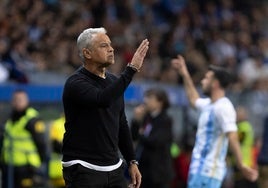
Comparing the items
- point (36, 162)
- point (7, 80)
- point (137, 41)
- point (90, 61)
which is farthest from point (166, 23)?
point (90, 61)

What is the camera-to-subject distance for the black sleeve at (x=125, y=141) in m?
8.08

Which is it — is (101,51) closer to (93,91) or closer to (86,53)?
(86,53)

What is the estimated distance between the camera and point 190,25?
79.7ft

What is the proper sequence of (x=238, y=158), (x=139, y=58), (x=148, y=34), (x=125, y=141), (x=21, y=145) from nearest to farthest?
(x=139, y=58), (x=125, y=141), (x=238, y=158), (x=21, y=145), (x=148, y=34)

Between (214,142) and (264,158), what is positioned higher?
(214,142)

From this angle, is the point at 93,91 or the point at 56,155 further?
the point at 56,155

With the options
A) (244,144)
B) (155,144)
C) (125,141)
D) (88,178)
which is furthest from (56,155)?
(88,178)

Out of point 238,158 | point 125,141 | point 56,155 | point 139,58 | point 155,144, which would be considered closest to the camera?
point 139,58

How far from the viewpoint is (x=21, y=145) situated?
1332 centimetres

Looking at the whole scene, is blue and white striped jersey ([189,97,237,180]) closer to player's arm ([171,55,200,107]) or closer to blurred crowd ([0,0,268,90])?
player's arm ([171,55,200,107])

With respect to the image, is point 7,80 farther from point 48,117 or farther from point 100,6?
point 100,6

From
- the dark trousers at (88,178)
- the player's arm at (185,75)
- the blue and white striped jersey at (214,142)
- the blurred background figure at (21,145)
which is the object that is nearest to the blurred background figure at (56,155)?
the blurred background figure at (21,145)

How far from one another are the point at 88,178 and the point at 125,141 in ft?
2.04

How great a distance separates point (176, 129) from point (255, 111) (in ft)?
9.83
